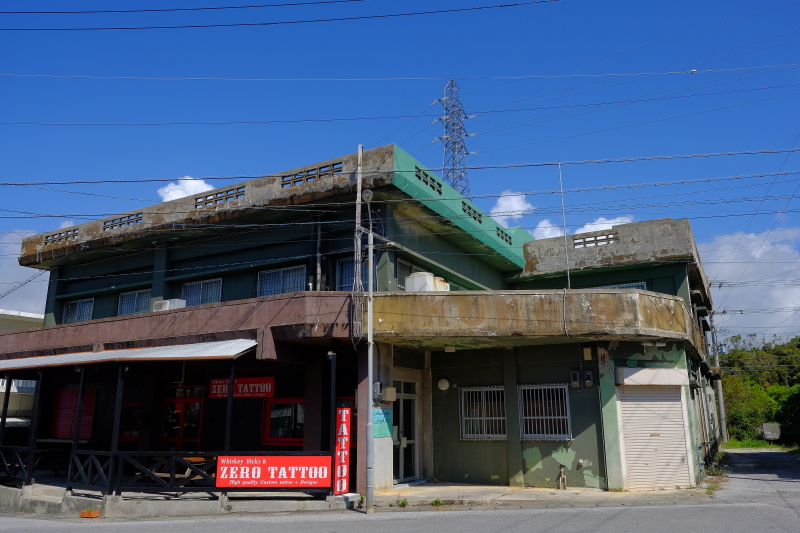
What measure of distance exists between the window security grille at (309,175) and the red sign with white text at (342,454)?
21.2 feet

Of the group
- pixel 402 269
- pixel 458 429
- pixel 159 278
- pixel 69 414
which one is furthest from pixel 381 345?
pixel 69 414

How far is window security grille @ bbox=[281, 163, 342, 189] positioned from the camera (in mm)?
16609

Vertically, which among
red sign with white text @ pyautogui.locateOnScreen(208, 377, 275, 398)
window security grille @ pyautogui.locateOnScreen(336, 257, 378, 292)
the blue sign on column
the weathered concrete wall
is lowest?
the blue sign on column

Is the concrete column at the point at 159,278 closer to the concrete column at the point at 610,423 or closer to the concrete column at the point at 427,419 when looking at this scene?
the concrete column at the point at 427,419

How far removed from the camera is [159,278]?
20.2 metres

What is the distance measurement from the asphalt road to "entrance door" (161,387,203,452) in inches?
207

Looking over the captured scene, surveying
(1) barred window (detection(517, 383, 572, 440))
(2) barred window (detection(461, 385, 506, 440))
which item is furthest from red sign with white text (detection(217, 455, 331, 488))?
(1) barred window (detection(517, 383, 572, 440))

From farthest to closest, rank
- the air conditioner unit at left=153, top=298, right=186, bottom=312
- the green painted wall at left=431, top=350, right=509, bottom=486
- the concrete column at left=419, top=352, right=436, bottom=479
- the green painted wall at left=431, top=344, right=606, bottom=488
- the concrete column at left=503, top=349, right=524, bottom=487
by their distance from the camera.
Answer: the air conditioner unit at left=153, top=298, right=186, bottom=312, the concrete column at left=419, top=352, right=436, bottom=479, the green painted wall at left=431, top=350, right=509, bottom=486, the concrete column at left=503, top=349, right=524, bottom=487, the green painted wall at left=431, top=344, right=606, bottom=488

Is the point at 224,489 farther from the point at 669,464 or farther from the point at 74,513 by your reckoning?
the point at 669,464

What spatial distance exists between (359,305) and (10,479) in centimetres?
1087

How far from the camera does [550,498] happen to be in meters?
13.3

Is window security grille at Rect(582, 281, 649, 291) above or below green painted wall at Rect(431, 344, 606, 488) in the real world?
above

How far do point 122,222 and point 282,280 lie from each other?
6.60 meters

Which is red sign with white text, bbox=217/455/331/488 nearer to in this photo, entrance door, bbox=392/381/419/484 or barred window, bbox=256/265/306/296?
entrance door, bbox=392/381/419/484
